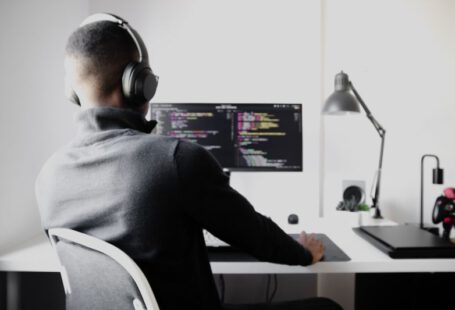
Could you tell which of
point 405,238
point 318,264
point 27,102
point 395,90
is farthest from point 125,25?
point 395,90

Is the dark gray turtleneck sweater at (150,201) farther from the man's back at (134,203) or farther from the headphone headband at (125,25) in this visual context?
the headphone headband at (125,25)

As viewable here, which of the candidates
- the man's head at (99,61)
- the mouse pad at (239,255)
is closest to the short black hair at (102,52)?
the man's head at (99,61)

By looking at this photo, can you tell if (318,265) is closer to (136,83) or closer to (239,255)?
(239,255)

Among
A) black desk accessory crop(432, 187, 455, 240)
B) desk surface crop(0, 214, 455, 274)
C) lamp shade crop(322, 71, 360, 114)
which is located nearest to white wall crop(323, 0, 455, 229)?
lamp shade crop(322, 71, 360, 114)

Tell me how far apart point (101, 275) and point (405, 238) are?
0.96 meters

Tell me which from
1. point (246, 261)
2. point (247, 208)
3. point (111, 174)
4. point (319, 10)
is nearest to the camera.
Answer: point (111, 174)

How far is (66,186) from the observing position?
1.97 ft

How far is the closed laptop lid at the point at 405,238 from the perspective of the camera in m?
0.91

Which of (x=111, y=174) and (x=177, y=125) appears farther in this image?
(x=177, y=125)

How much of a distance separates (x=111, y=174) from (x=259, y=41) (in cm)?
130

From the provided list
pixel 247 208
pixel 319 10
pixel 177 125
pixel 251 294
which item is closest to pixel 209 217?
pixel 247 208

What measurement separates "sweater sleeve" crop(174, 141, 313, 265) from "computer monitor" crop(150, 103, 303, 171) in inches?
26.9

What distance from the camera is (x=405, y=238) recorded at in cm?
101

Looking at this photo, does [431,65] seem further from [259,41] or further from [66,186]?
[66,186]
